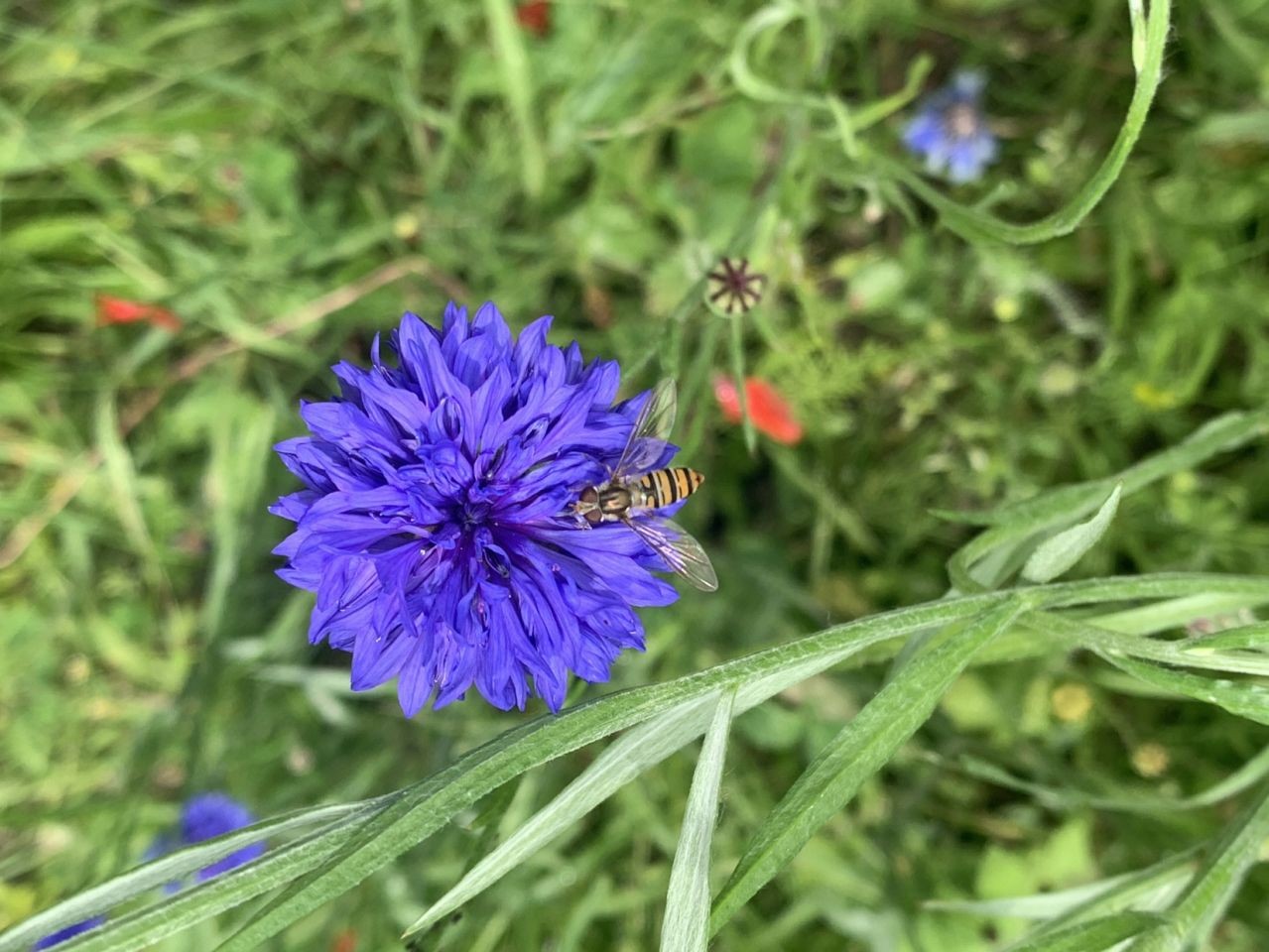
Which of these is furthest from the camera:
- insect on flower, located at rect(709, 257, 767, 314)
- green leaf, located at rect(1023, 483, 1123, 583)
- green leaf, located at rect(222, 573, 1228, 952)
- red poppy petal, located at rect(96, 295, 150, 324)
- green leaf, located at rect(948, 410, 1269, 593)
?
red poppy petal, located at rect(96, 295, 150, 324)

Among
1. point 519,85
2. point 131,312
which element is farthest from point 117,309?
point 519,85

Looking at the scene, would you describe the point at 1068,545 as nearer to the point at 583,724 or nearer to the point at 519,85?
the point at 583,724

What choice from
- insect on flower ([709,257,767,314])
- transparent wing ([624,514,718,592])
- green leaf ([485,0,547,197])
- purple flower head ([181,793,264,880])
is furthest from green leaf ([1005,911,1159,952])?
green leaf ([485,0,547,197])

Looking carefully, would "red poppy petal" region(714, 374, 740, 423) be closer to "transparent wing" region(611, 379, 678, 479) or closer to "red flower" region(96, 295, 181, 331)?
"transparent wing" region(611, 379, 678, 479)

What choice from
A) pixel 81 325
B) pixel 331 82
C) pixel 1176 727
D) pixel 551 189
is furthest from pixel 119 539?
pixel 1176 727

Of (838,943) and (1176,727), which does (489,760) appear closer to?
(838,943)

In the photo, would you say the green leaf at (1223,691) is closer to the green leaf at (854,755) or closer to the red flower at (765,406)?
the green leaf at (854,755)
